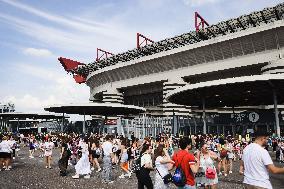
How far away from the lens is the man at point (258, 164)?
5.41m

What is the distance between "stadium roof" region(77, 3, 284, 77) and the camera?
48.7 metres

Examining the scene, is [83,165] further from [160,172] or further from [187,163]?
[187,163]

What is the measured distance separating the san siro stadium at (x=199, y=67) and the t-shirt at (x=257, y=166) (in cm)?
2965

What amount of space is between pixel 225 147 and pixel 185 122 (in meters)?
33.8

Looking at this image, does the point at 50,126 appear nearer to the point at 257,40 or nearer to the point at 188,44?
the point at 188,44

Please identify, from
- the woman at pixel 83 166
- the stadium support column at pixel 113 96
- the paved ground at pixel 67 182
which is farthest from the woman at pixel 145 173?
the stadium support column at pixel 113 96

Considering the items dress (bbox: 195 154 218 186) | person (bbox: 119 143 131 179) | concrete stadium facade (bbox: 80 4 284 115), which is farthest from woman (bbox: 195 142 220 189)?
concrete stadium facade (bbox: 80 4 284 115)

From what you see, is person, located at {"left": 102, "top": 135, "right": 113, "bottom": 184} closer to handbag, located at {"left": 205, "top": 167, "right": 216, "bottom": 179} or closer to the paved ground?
the paved ground

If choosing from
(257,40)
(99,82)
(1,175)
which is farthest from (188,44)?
(1,175)

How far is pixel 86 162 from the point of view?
49.4 feet

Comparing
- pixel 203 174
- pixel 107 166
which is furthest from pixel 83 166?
pixel 203 174

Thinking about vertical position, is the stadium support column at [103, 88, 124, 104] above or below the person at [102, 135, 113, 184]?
above

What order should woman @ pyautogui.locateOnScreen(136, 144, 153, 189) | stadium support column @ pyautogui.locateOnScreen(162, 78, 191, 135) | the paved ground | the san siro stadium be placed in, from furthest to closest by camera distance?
stadium support column @ pyautogui.locateOnScreen(162, 78, 191, 135) < the san siro stadium < the paved ground < woman @ pyautogui.locateOnScreen(136, 144, 153, 189)

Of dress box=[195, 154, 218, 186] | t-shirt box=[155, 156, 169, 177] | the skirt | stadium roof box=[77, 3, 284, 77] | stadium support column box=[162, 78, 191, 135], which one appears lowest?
the skirt
